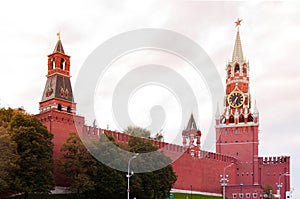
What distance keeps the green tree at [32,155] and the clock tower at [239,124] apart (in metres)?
48.8

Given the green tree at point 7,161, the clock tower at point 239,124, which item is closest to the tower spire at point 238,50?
the clock tower at point 239,124

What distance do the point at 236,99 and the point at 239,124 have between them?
4.83 m

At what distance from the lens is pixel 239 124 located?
9219 cm

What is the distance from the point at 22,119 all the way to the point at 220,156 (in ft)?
144

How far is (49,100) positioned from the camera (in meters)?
57.0

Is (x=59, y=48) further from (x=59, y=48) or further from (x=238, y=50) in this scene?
(x=238, y=50)

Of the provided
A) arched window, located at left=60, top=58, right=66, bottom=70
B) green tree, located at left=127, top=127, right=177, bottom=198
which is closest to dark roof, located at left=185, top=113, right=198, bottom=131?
green tree, located at left=127, top=127, right=177, bottom=198

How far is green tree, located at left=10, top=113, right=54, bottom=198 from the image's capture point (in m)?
45.3

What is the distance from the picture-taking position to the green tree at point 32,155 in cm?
4528

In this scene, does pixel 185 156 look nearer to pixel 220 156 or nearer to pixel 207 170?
pixel 207 170

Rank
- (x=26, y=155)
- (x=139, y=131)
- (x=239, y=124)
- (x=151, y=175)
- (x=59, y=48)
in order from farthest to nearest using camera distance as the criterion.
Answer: (x=239, y=124) < (x=139, y=131) < (x=59, y=48) < (x=151, y=175) < (x=26, y=155)

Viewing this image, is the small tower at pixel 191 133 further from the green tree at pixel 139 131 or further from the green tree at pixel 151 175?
the green tree at pixel 151 175

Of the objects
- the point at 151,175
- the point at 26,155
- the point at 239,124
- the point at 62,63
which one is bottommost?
the point at 151,175

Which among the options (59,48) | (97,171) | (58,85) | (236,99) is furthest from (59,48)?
(236,99)
